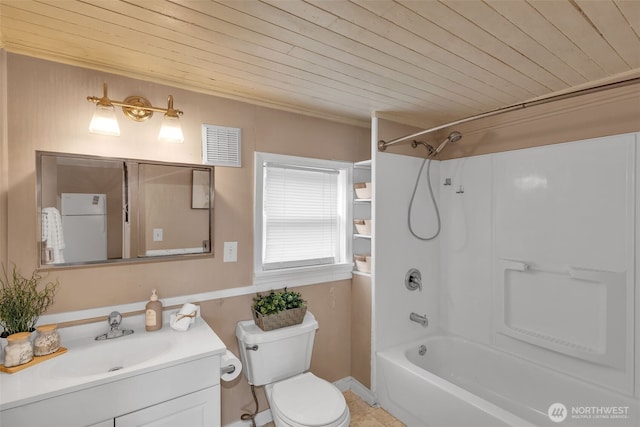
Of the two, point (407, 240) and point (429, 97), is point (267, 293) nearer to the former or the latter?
point (407, 240)

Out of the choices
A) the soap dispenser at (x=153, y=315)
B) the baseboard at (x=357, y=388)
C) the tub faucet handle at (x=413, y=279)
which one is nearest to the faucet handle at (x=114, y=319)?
the soap dispenser at (x=153, y=315)

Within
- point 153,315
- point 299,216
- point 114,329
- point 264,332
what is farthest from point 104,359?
point 299,216

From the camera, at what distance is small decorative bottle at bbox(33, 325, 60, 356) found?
135cm

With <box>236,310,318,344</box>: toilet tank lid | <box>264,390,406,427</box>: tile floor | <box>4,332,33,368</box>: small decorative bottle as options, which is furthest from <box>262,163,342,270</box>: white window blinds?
<box>4,332,33,368</box>: small decorative bottle

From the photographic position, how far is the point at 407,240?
249 centimetres

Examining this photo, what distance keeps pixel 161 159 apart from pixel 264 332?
119 cm

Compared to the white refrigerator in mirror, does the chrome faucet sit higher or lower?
lower

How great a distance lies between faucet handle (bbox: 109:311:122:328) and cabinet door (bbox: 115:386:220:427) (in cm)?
50

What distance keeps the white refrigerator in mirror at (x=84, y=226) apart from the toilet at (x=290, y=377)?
3.07 feet

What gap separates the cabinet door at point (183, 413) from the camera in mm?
1281

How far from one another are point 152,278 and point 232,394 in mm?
929

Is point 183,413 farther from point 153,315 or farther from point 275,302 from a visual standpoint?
point 275,302

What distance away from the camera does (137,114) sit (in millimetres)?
1685

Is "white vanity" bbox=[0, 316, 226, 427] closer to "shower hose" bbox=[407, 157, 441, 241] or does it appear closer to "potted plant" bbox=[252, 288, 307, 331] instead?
"potted plant" bbox=[252, 288, 307, 331]
